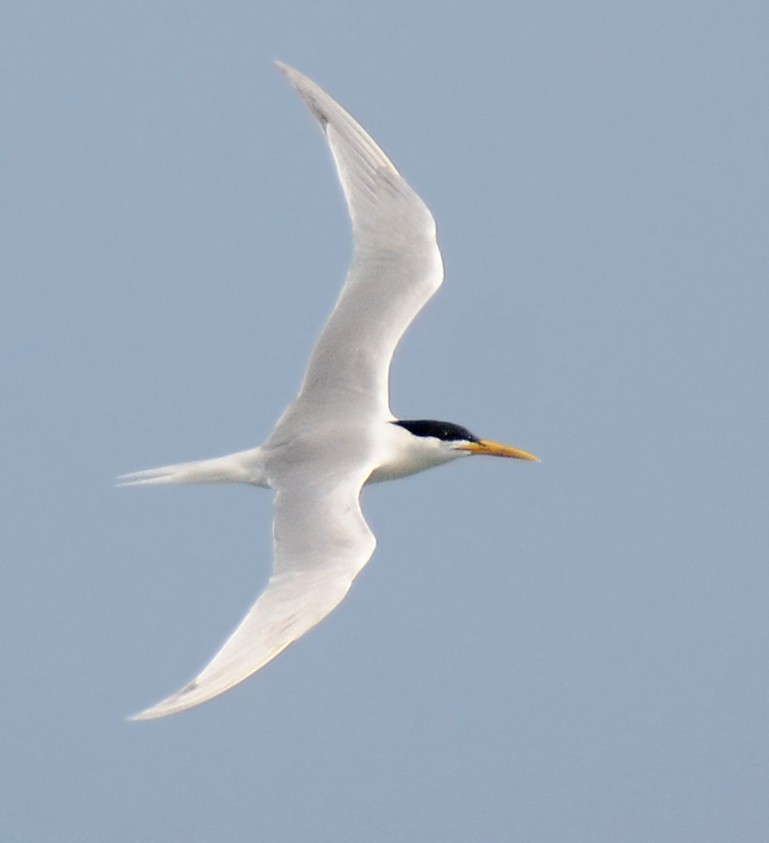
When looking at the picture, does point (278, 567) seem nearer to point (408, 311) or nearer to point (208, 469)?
point (208, 469)

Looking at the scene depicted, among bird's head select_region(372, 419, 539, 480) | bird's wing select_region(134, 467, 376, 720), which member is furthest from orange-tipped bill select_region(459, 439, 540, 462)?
bird's wing select_region(134, 467, 376, 720)

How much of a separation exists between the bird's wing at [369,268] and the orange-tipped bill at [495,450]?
0.49 m

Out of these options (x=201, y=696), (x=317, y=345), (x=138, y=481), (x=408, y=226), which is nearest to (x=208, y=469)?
(x=138, y=481)

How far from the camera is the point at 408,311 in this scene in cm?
995

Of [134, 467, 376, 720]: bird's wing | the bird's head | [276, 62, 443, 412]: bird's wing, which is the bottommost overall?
[134, 467, 376, 720]: bird's wing

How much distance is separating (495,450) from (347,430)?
2.76 ft

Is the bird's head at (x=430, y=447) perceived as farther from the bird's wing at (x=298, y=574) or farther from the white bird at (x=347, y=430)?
the bird's wing at (x=298, y=574)

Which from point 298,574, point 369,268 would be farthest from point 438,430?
point 298,574

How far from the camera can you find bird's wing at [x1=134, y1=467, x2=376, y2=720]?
6.90 meters

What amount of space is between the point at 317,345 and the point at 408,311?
521mm

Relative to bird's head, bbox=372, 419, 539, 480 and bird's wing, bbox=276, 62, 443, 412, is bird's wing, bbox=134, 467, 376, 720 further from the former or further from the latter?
bird's wing, bbox=276, 62, 443, 412

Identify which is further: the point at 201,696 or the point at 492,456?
the point at 492,456

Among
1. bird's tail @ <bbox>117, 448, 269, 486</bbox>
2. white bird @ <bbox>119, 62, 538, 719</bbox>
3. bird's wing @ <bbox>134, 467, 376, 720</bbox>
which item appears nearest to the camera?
bird's wing @ <bbox>134, 467, 376, 720</bbox>

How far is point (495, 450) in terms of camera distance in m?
9.75
